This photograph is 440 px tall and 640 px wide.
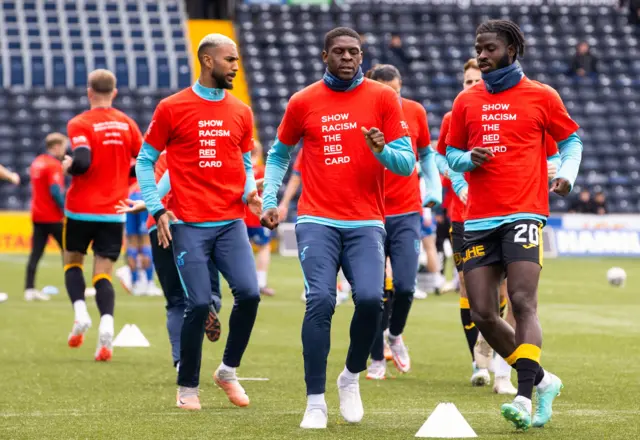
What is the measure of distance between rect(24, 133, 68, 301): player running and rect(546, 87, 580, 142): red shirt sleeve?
392 inches

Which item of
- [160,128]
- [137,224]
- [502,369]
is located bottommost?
[137,224]

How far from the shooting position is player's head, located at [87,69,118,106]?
1043 centimetres

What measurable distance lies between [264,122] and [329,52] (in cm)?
2636

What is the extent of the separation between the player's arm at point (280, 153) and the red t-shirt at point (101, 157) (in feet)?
11.5

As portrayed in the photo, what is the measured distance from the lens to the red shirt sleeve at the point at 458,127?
23.1 ft

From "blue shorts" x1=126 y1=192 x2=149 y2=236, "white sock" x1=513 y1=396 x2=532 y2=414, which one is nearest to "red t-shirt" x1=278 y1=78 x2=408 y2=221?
"white sock" x1=513 y1=396 x2=532 y2=414

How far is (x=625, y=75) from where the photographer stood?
117 ft

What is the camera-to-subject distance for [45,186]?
1659cm

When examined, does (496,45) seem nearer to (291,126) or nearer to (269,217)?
(291,126)

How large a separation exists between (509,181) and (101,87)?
4.60m

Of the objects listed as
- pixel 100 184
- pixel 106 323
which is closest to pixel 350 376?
pixel 106 323

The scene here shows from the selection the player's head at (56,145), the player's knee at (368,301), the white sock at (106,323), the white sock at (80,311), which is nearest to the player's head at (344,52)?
the player's knee at (368,301)

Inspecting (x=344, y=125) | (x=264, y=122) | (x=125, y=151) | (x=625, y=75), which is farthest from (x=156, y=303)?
(x=625, y=75)

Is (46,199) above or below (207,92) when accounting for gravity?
below
